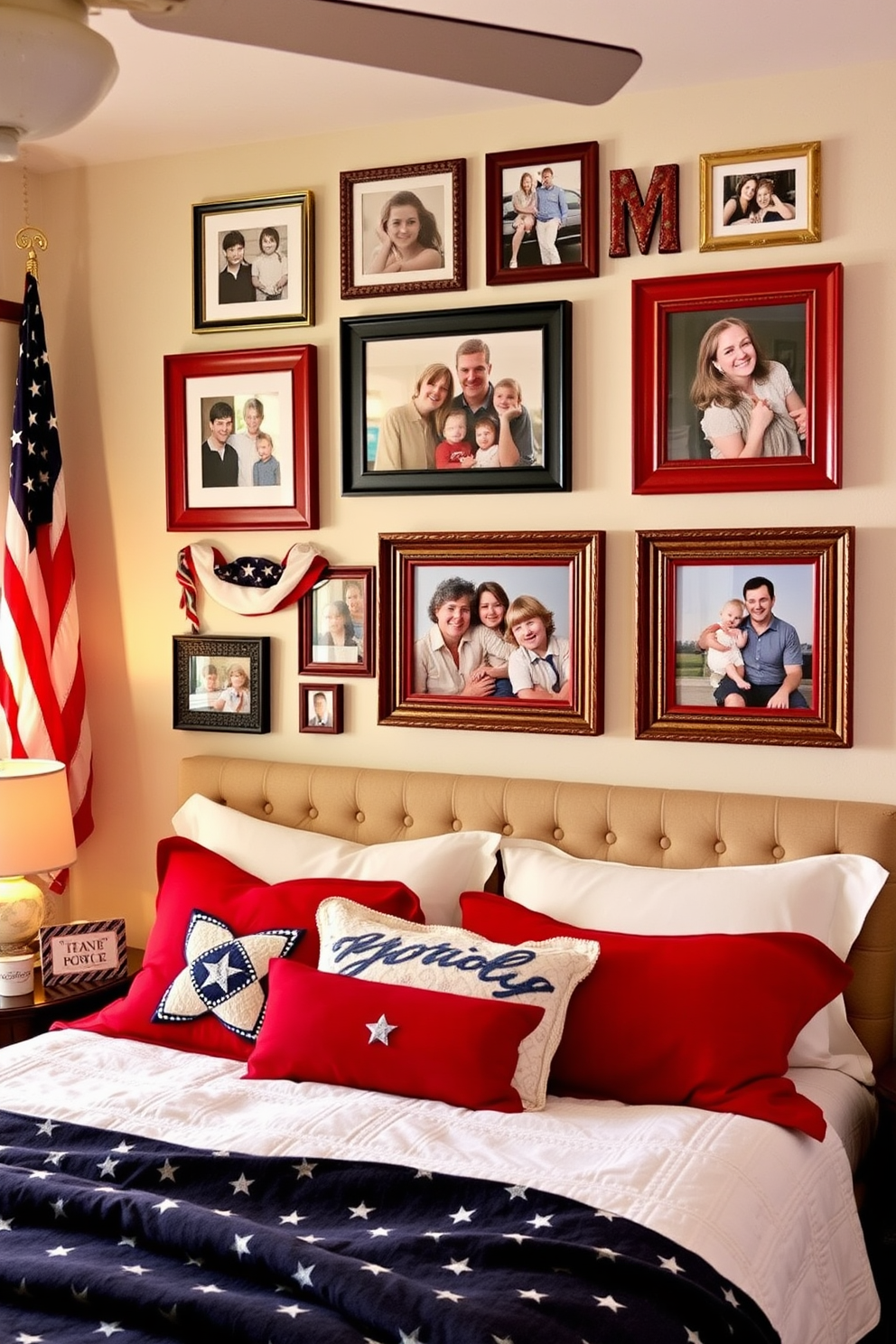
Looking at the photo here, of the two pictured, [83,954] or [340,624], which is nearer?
[83,954]

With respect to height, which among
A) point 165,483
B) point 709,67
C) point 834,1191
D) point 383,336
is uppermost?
point 709,67

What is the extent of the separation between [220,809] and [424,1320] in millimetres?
1871

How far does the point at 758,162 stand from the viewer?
9.89 ft

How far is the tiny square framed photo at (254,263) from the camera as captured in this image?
3480 mm

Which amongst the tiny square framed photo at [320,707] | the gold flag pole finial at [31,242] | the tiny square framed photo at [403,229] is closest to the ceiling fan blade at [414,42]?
the tiny square framed photo at [403,229]

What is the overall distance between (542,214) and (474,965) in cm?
177

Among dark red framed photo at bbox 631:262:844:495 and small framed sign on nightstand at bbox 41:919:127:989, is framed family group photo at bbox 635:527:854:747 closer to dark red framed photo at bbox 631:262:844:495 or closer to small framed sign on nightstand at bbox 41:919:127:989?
dark red framed photo at bbox 631:262:844:495

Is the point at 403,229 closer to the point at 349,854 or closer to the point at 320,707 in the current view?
the point at 320,707

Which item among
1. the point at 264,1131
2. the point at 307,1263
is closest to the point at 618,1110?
the point at 264,1131

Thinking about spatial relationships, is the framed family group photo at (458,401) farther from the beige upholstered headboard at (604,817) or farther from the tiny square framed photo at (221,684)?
the beige upholstered headboard at (604,817)

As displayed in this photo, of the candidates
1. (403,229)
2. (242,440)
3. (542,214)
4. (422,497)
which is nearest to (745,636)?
→ (422,497)

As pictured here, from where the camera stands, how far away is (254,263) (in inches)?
140

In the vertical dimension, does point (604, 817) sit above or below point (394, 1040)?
above

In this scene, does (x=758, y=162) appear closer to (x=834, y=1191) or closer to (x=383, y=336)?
(x=383, y=336)
